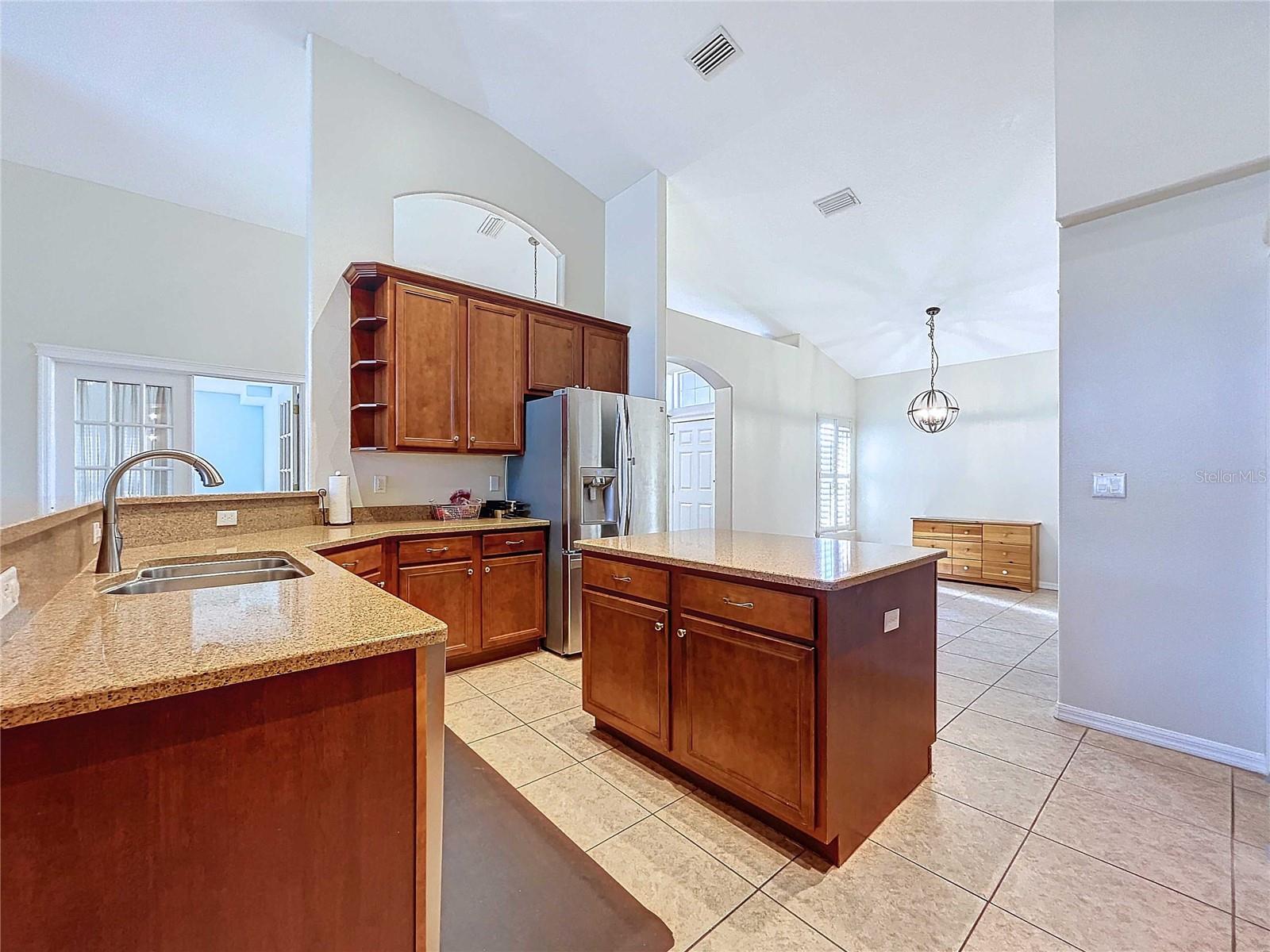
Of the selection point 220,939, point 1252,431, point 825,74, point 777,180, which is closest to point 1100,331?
point 1252,431

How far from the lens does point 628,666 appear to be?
228cm

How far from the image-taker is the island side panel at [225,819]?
71 centimetres

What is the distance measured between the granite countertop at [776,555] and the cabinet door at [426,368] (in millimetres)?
1564

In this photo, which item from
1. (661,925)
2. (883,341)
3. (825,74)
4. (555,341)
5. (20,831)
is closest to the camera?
(20,831)

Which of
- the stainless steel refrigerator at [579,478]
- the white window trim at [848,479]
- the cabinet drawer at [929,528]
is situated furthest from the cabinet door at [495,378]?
the cabinet drawer at [929,528]

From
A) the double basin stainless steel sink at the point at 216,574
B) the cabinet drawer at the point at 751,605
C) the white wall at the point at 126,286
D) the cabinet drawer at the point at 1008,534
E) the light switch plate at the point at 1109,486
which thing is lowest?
the cabinet drawer at the point at 1008,534

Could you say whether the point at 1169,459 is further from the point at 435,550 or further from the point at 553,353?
the point at 435,550

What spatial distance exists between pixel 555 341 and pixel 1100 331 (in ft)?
10.4

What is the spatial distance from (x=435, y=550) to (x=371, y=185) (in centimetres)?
236

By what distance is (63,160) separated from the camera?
11.5 feet

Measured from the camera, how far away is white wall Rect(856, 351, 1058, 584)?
6.10 meters

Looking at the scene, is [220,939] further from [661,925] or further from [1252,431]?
[1252,431]

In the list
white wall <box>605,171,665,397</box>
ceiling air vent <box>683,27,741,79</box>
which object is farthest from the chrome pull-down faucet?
ceiling air vent <box>683,27,741,79</box>

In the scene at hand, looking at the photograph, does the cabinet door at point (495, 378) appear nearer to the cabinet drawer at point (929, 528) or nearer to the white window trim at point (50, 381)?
the white window trim at point (50, 381)
